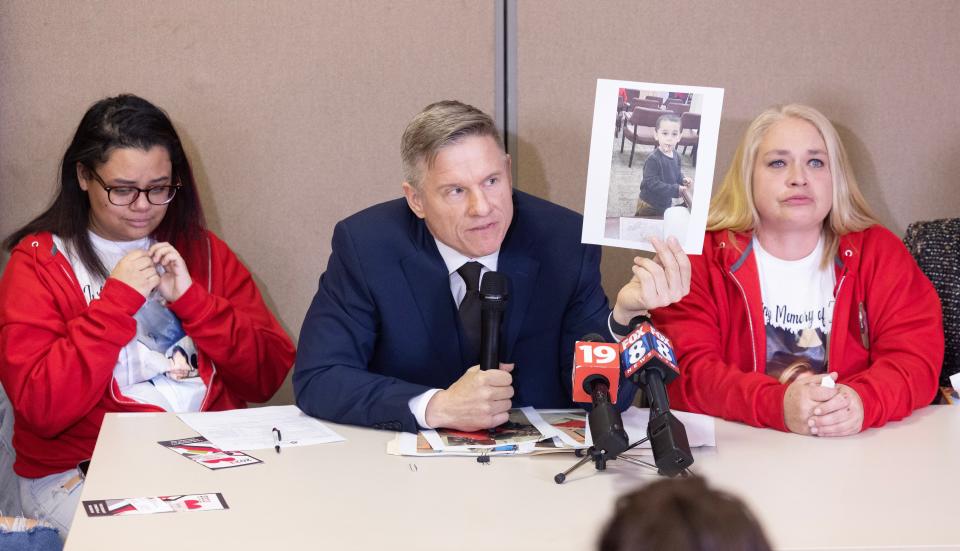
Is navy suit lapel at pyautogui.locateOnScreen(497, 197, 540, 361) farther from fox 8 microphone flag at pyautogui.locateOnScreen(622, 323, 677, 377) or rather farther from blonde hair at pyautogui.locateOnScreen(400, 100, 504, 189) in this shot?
fox 8 microphone flag at pyautogui.locateOnScreen(622, 323, 677, 377)

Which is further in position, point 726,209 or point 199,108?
point 199,108

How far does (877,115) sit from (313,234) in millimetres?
1881

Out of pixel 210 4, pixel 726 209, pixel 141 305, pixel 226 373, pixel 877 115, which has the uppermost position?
pixel 210 4

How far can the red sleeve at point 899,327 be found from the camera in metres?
2.34

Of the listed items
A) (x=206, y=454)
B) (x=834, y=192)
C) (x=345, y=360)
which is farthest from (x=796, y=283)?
(x=206, y=454)

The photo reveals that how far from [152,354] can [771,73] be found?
2.09m

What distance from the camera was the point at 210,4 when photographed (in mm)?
3109

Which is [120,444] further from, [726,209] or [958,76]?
[958,76]

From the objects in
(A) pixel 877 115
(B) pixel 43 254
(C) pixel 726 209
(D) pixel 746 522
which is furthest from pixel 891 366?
(B) pixel 43 254

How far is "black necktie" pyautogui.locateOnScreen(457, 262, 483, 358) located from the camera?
236 cm

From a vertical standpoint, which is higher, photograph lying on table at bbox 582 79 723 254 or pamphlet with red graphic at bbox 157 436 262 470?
photograph lying on table at bbox 582 79 723 254

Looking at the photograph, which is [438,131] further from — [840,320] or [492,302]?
[840,320]

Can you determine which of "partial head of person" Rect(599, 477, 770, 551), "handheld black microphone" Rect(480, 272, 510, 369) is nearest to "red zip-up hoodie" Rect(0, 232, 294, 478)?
"handheld black microphone" Rect(480, 272, 510, 369)

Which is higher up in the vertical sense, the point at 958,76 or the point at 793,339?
the point at 958,76
